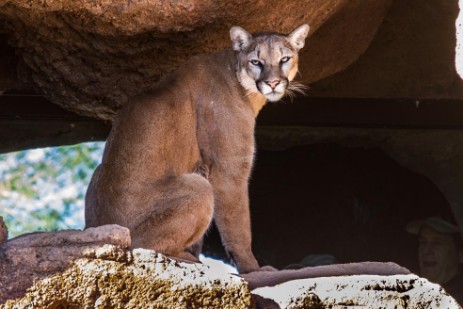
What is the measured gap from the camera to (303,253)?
8336 millimetres

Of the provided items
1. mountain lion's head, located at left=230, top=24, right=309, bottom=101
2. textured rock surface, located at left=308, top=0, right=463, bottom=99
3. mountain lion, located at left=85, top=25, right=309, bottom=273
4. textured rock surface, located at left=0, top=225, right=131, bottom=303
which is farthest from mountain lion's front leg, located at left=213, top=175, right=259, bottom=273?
textured rock surface, located at left=308, top=0, right=463, bottom=99

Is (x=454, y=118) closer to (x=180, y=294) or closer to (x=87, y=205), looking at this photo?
(x=87, y=205)

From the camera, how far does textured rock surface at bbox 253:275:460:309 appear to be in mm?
4453

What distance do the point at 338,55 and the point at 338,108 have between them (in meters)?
0.54

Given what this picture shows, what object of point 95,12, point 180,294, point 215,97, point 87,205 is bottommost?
point 180,294

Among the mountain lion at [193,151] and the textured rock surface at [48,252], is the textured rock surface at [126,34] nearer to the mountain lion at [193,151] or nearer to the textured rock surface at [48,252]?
the mountain lion at [193,151]

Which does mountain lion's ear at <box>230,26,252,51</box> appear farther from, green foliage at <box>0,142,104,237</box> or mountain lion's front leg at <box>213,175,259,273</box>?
green foliage at <box>0,142,104,237</box>

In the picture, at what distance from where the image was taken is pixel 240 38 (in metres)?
6.07

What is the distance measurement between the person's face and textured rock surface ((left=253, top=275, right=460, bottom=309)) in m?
3.68

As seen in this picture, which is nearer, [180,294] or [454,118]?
[180,294]

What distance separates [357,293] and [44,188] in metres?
3.80

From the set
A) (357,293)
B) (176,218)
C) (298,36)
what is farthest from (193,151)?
(357,293)

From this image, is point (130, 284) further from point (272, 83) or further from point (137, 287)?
point (272, 83)

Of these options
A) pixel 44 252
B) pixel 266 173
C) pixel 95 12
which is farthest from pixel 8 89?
pixel 44 252
